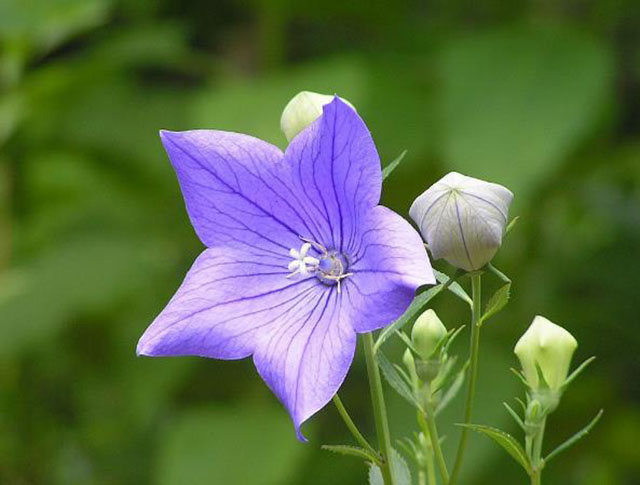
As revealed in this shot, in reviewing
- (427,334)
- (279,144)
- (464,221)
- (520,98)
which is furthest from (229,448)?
(464,221)

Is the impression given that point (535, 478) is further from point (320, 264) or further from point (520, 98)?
point (520, 98)

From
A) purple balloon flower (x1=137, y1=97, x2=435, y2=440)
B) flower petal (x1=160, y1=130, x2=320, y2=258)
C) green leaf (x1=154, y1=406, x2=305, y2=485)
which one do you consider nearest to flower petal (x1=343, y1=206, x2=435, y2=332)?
purple balloon flower (x1=137, y1=97, x2=435, y2=440)

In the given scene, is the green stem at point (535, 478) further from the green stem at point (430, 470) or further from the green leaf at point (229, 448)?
the green leaf at point (229, 448)

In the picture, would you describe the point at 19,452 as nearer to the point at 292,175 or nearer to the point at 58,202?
the point at 58,202

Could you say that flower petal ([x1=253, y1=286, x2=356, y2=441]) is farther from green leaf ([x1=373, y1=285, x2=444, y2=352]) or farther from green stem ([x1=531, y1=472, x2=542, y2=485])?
green stem ([x1=531, y1=472, x2=542, y2=485])

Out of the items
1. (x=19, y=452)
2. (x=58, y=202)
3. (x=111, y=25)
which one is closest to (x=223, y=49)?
(x=111, y=25)

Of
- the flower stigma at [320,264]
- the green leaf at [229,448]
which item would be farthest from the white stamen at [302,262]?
the green leaf at [229,448]
